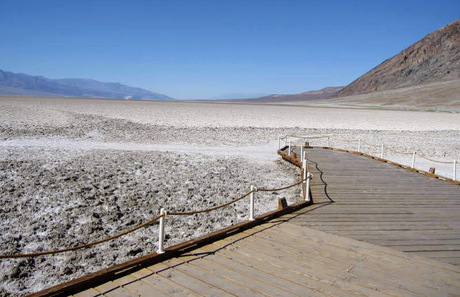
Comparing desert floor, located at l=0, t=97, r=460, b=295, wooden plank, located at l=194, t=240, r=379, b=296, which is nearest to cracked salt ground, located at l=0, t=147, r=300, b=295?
desert floor, located at l=0, t=97, r=460, b=295

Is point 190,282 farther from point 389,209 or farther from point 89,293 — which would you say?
point 389,209

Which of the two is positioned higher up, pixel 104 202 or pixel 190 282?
pixel 190 282

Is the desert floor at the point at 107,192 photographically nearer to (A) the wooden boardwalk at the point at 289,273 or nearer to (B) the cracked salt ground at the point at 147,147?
(B) the cracked salt ground at the point at 147,147

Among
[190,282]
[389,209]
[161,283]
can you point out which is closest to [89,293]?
[161,283]

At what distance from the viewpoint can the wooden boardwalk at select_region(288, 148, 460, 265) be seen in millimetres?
5473

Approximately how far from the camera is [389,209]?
279 inches

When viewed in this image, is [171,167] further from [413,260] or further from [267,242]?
[413,260]

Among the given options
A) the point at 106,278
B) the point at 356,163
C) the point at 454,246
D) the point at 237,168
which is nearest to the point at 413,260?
the point at 454,246

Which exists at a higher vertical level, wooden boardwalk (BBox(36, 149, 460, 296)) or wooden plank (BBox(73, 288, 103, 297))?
wooden boardwalk (BBox(36, 149, 460, 296))

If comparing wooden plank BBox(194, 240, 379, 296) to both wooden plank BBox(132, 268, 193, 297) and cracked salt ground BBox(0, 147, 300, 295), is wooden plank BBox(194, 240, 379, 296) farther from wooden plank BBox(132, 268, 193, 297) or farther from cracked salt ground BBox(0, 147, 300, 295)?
cracked salt ground BBox(0, 147, 300, 295)

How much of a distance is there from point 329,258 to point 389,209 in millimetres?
2881

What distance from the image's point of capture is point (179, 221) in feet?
25.6

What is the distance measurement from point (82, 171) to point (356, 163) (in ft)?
26.8

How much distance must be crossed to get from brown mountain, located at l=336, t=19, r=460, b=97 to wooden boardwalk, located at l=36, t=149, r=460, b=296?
112 meters
